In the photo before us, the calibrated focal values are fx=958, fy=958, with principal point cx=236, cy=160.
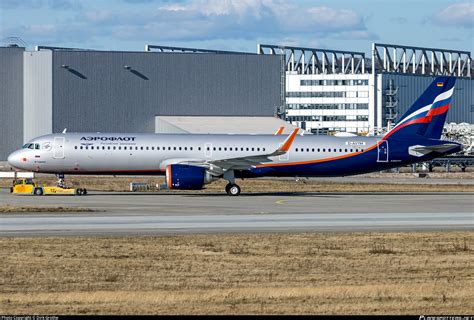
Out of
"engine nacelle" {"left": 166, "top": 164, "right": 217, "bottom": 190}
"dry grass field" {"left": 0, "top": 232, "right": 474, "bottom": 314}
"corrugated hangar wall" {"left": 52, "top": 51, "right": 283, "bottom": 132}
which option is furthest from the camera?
"corrugated hangar wall" {"left": 52, "top": 51, "right": 283, "bottom": 132}

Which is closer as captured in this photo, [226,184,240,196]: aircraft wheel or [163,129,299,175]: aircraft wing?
[163,129,299,175]: aircraft wing

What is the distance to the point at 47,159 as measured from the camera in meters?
50.4

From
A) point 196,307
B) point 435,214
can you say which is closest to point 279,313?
point 196,307

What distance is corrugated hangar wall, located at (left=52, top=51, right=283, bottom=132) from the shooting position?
83750mm

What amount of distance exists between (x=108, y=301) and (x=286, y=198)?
3187 centimetres

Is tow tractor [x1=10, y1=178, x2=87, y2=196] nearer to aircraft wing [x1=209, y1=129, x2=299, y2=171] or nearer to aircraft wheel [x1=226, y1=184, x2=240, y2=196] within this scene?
aircraft wing [x1=209, y1=129, x2=299, y2=171]

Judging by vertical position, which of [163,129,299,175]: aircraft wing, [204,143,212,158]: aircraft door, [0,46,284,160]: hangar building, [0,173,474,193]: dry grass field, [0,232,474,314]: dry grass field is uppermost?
[0,46,284,160]: hangar building

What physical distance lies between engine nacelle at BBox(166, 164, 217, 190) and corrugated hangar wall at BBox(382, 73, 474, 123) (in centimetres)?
10045

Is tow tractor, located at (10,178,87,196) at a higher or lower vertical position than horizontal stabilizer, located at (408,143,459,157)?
lower

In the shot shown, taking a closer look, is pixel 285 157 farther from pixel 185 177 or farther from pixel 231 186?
pixel 185 177

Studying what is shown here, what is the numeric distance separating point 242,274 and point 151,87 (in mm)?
67223

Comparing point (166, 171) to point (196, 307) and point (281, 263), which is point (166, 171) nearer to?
point (281, 263)

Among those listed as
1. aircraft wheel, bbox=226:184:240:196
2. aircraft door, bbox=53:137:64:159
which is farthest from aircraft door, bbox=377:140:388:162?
aircraft door, bbox=53:137:64:159

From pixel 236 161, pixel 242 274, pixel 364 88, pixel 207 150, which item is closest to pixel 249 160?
pixel 236 161
